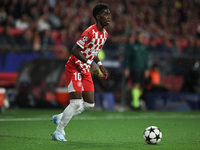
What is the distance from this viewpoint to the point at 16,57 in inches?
616

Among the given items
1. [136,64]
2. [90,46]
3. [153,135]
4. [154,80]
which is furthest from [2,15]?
[153,135]

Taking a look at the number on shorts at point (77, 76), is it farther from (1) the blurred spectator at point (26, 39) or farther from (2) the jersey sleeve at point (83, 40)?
(1) the blurred spectator at point (26, 39)

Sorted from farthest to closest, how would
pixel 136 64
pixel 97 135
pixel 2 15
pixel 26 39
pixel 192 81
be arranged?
pixel 2 15 < pixel 26 39 < pixel 192 81 < pixel 136 64 < pixel 97 135

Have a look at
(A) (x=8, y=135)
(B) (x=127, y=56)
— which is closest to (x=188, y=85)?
(B) (x=127, y=56)

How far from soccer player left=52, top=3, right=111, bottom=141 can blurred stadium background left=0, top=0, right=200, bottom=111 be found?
18.1ft

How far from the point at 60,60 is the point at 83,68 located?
7.73m

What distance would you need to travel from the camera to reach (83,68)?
730 cm

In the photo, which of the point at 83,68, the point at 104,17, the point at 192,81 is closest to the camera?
the point at 104,17

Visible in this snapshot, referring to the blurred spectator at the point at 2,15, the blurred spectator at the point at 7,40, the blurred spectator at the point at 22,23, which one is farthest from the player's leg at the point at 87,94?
the blurred spectator at the point at 22,23

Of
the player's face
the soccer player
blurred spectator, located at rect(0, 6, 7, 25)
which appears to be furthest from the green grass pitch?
blurred spectator, located at rect(0, 6, 7, 25)

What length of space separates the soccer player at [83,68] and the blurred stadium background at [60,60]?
550 cm

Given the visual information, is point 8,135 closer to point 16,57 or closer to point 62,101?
point 62,101

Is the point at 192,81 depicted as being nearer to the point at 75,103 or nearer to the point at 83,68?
the point at 83,68

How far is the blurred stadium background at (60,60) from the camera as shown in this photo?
15016 millimetres
